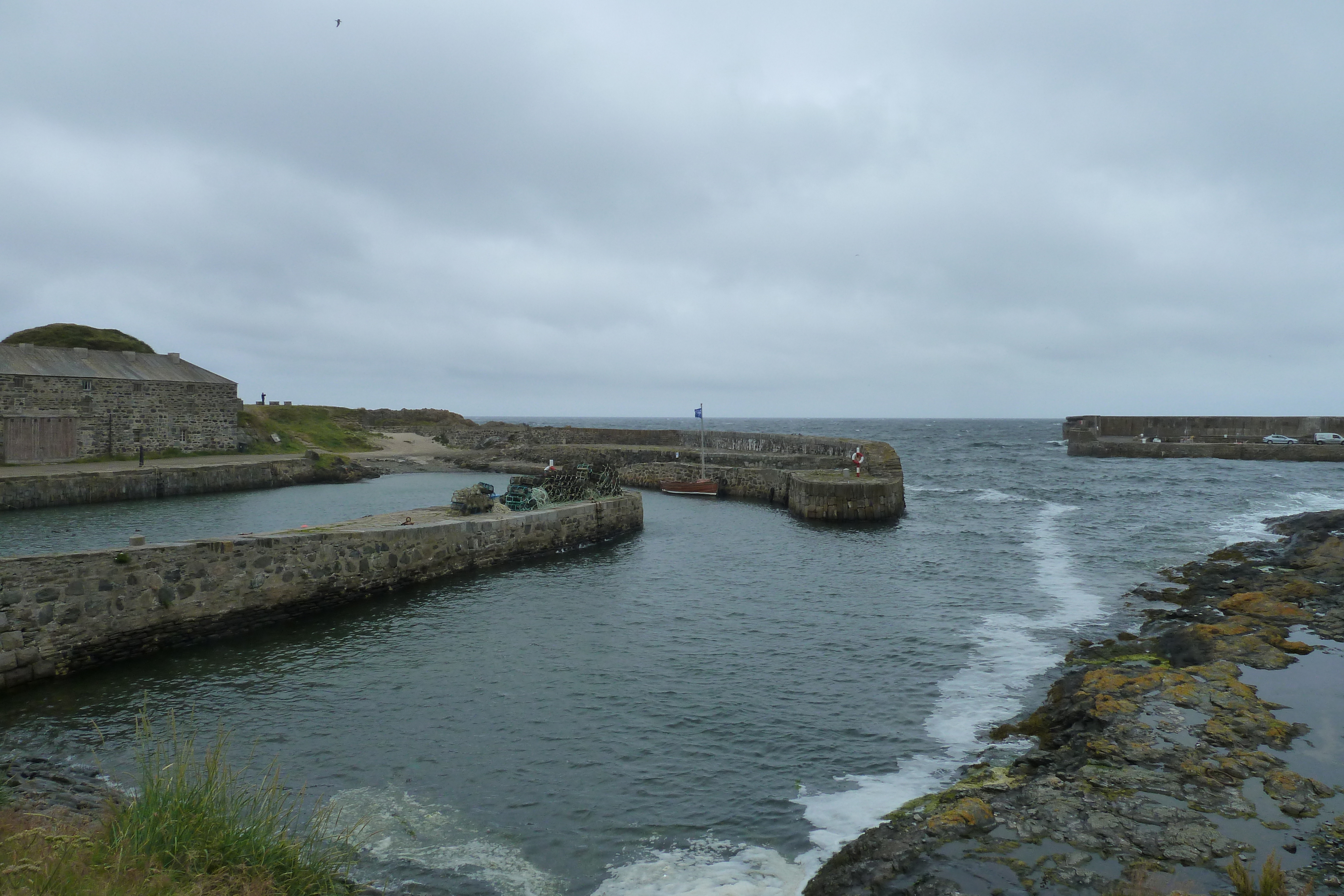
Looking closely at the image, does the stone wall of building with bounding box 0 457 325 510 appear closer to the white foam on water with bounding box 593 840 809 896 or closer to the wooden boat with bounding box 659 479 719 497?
the wooden boat with bounding box 659 479 719 497

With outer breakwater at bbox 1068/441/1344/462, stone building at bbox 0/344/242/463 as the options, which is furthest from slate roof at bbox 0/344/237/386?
outer breakwater at bbox 1068/441/1344/462

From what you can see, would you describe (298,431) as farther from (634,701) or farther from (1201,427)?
(1201,427)

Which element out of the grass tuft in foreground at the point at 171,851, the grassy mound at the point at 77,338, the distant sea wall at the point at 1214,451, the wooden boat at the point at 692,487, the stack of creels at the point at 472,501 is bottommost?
the wooden boat at the point at 692,487

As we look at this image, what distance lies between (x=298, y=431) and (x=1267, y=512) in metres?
57.5

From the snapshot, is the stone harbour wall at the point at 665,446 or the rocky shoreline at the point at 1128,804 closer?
the rocky shoreline at the point at 1128,804

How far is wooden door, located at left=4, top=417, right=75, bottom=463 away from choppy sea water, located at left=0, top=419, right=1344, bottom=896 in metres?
25.9

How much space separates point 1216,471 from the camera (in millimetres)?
51656

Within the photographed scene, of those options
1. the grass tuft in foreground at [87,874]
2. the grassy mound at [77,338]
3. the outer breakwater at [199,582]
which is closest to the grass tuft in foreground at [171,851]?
the grass tuft in foreground at [87,874]

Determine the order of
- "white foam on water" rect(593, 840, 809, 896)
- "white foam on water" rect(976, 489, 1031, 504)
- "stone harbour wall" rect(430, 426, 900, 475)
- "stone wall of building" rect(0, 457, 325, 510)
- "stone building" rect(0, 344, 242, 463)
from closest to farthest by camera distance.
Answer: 1. "white foam on water" rect(593, 840, 809, 896)
2. "stone wall of building" rect(0, 457, 325, 510)
3. "stone building" rect(0, 344, 242, 463)
4. "white foam on water" rect(976, 489, 1031, 504)
5. "stone harbour wall" rect(430, 426, 900, 475)

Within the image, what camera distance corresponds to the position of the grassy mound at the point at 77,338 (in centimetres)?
4731

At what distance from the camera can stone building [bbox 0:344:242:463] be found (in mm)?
31141

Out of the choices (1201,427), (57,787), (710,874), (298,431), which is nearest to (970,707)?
(710,874)

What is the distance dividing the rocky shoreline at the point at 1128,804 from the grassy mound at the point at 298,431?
4411 cm

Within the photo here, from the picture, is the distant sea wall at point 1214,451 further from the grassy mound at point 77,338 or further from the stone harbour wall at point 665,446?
the grassy mound at point 77,338
